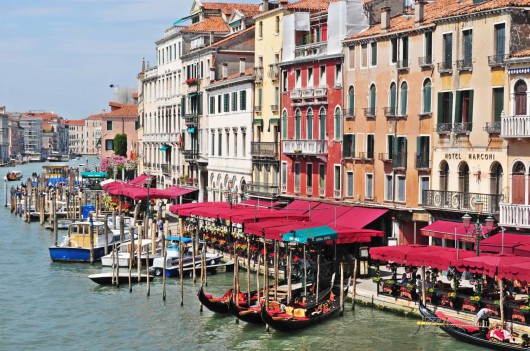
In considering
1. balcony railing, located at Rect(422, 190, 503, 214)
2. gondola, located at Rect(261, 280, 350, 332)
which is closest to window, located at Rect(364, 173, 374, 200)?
balcony railing, located at Rect(422, 190, 503, 214)

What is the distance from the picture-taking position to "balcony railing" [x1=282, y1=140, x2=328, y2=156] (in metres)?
41.5

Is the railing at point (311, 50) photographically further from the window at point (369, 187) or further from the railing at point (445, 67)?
the railing at point (445, 67)

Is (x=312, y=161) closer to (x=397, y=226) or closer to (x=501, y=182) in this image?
(x=397, y=226)

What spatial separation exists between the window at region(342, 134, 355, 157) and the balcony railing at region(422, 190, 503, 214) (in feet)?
18.2

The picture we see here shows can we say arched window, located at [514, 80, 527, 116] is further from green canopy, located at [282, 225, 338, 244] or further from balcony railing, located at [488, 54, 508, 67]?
green canopy, located at [282, 225, 338, 244]

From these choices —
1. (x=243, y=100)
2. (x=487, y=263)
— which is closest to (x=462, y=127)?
(x=487, y=263)

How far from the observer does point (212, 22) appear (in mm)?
60312

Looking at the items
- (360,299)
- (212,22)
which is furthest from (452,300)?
(212,22)

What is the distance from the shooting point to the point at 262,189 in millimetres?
47156

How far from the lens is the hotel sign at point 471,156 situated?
104ft

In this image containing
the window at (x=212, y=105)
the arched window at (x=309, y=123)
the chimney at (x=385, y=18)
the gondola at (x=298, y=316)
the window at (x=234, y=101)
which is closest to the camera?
the gondola at (x=298, y=316)

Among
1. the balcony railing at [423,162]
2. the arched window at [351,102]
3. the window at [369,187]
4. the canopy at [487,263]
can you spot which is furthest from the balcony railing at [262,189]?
the canopy at [487,263]

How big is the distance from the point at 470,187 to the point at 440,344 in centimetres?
760

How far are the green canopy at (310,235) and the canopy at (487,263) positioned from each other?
5.79 m
